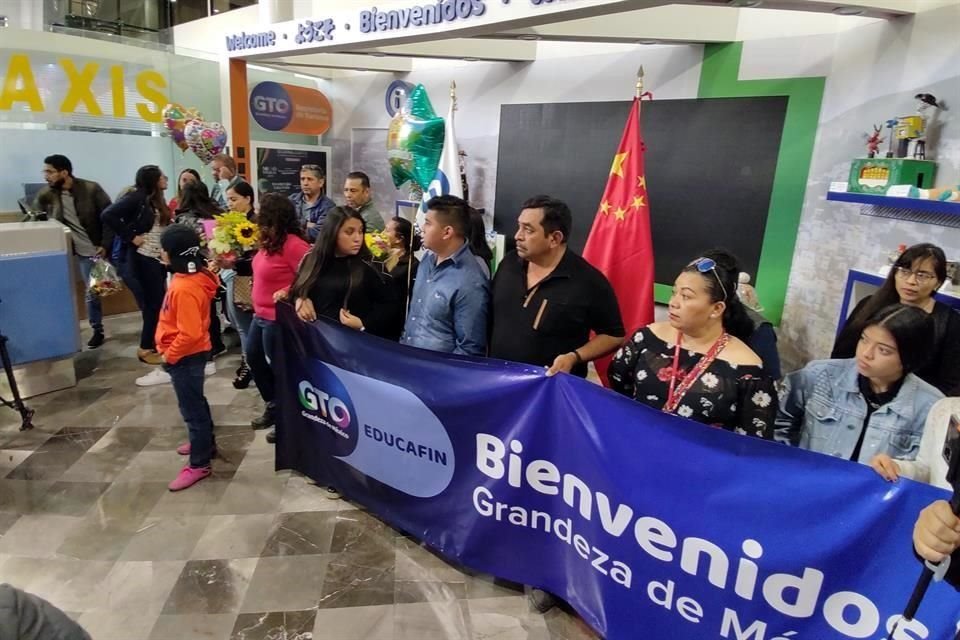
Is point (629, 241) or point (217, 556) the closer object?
→ point (217, 556)

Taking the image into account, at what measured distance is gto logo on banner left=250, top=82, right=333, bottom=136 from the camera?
21.2 ft

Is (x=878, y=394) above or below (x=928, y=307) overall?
below

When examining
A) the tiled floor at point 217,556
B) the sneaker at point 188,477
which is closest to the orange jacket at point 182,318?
the sneaker at point 188,477

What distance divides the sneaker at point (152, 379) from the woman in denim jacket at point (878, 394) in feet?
12.8

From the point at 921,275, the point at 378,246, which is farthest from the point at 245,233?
the point at 921,275

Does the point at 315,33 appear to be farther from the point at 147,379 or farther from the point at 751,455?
the point at 751,455

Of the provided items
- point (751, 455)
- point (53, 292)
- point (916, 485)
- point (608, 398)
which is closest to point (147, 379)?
point (53, 292)

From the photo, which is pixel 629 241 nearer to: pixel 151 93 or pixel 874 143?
pixel 874 143

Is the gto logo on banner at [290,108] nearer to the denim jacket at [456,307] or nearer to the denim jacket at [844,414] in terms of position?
the denim jacket at [456,307]

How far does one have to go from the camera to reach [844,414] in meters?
1.74

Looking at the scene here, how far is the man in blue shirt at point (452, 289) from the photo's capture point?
7.79ft

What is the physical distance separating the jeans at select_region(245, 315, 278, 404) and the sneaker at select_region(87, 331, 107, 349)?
88.1 inches

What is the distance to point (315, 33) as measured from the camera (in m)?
4.54

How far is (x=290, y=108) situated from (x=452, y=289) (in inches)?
205
